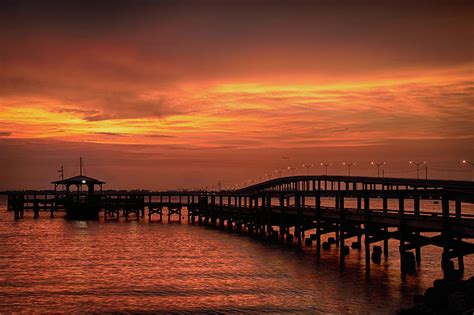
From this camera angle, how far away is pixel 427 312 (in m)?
28.0

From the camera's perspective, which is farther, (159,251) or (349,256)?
(159,251)

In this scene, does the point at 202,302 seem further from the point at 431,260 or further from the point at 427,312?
the point at 431,260

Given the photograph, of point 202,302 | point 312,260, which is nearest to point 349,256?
point 312,260

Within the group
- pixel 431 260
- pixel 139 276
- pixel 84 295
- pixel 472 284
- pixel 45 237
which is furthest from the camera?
pixel 45 237

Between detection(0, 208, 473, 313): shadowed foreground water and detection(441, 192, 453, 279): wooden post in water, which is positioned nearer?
detection(441, 192, 453, 279): wooden post in water

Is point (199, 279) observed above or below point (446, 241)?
below

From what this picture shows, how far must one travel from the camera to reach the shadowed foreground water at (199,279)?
124 feet

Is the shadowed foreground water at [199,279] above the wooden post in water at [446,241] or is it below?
below

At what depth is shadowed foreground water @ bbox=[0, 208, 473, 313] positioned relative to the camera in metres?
37.8

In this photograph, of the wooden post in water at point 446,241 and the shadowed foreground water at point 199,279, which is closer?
the wooden post in water at point 446,241

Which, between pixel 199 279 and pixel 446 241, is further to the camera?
pixel 199 279

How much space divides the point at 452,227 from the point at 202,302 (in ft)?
52.9

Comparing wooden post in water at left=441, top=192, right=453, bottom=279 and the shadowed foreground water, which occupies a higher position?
wooden post in water at left=441, top=192, right=453, bottom=279

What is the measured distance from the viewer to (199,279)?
158ft
